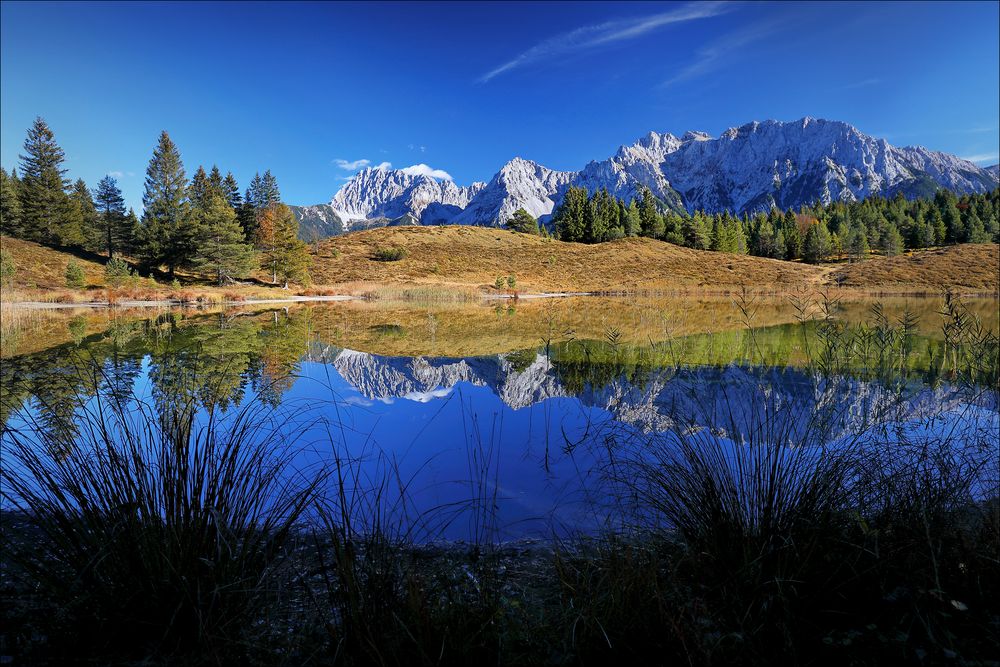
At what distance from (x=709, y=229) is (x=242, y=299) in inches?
2969

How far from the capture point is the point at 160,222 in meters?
47.9

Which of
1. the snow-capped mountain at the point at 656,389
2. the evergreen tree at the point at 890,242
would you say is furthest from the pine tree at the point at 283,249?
the evergreen tree at the point at 890,242

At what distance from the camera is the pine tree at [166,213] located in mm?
46000

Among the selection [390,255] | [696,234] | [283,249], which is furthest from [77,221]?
[696,234]

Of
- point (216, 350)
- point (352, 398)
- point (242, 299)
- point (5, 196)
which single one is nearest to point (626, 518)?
point (352, 398)

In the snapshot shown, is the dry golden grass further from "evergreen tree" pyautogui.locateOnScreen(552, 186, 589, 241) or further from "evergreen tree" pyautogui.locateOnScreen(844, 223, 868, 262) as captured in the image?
"evergreen tree" pyautogui.locateOnScreen(844, 223, 868, 262)

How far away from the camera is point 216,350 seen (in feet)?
38.4

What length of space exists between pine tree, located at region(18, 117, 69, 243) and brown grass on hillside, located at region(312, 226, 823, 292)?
2560 centimetres

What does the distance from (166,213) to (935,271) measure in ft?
284

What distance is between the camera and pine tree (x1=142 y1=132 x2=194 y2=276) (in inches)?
1811

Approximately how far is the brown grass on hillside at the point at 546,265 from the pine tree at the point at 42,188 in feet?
84.0

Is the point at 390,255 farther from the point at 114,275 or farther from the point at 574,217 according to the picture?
the point at 574,217

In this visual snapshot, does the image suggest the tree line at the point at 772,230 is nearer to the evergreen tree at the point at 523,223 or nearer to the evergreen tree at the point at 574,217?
the evergreen tree at the point at 574,217

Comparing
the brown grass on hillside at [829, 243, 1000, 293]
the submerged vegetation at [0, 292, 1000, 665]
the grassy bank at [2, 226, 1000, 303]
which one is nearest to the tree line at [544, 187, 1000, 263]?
the grassy bank at [2, 226, 1000, 303]
